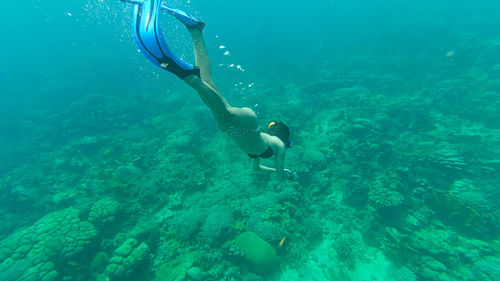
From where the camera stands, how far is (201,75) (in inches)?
117

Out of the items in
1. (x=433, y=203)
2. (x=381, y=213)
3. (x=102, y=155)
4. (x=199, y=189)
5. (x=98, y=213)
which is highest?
(x=102, y=155)

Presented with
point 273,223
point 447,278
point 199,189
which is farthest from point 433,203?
point 199,189

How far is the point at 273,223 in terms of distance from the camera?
6.46 m

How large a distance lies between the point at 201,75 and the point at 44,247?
724cm

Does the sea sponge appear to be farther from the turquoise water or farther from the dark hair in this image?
the dark hair

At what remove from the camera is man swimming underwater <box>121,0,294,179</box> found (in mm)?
2580

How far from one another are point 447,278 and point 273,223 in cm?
471

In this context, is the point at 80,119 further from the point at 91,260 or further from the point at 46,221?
the point at 91,260

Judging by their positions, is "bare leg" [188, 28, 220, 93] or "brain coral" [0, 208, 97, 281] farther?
"brain coral" [0, 208, 97, 281]

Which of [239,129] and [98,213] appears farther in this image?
[98,213]

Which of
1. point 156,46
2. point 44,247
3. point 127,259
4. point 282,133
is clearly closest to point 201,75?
point 156,46

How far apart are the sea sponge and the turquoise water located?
0.10 feet

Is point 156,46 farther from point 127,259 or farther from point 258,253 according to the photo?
point 127,259

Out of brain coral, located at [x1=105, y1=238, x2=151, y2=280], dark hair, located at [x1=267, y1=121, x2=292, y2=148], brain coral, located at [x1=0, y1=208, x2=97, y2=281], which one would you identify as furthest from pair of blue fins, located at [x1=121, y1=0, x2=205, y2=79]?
brain coral, located at [x1=0, y1=208, x2=97, y2=281]
